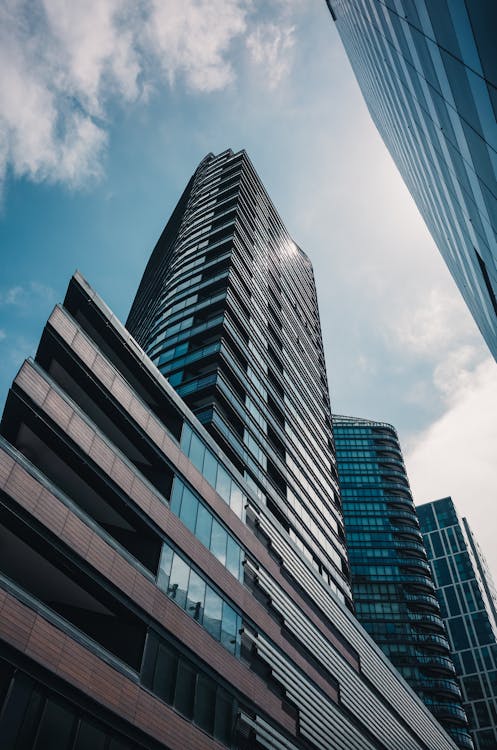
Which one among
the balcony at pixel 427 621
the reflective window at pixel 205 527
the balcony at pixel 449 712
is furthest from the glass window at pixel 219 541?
the balcony at pixel 427 621

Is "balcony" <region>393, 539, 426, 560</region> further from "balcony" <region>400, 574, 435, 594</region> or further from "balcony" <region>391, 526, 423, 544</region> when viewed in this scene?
"balcony" <region>400, 574, 435, 594</region>

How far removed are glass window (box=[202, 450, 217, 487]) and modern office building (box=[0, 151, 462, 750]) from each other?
126mm

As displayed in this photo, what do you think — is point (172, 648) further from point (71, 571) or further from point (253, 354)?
point (253, 354)

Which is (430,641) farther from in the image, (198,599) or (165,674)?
(165,674)

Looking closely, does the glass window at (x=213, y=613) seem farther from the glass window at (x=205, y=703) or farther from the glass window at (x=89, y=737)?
the glass window at (x=89, y=737)

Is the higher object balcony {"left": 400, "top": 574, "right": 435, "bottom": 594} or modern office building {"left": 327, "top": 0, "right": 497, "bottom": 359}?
balcony {"left": 400, "top": 574, "right": 435, "bottom": 594}

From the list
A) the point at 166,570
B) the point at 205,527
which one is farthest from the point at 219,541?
the point at 166,570

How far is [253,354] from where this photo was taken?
4400cm

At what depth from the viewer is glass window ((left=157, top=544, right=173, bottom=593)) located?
1923 centimetres

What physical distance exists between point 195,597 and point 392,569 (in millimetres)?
74481

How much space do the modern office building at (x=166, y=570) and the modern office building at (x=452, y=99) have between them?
1460 cm

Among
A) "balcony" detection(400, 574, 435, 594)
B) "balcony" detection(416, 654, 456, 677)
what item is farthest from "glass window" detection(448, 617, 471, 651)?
"balcony" detection(416, 654, 456, 677)

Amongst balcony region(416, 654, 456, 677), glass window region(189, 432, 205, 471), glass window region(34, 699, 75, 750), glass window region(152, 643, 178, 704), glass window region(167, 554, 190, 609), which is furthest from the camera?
balcony region(416, 654, 456, 677)

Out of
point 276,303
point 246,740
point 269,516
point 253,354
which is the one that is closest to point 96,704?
point 246,740
